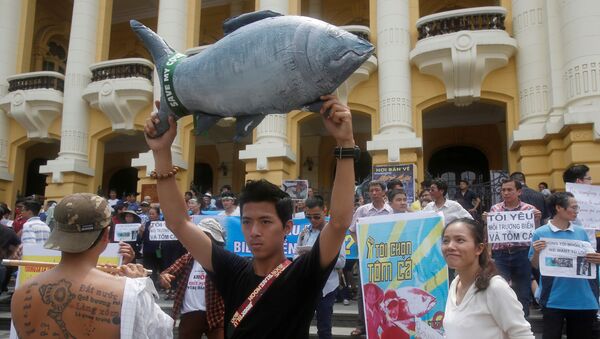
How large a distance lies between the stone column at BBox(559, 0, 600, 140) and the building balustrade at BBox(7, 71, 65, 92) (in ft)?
46.9

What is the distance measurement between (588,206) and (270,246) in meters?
5.16

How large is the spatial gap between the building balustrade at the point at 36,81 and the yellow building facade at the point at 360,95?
43mm

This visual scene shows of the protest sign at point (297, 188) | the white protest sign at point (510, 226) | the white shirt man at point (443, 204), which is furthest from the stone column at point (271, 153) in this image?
the white protest sign at point (510, 226)

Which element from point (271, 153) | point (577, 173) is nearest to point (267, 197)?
point (577, 173)

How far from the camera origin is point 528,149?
11344mm

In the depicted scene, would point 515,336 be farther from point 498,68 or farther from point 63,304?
point 498,68

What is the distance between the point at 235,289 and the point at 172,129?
751 mm

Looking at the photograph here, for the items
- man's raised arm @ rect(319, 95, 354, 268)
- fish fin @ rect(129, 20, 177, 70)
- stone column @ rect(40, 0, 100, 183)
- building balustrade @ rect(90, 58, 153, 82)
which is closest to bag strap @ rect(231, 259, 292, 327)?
man's raised arm @ rect(319, 95, 354, 268)

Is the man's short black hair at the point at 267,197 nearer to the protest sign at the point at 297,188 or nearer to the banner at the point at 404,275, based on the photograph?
the banner at the point at 404,275

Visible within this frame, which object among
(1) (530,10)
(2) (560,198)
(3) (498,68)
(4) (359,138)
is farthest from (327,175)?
(2) (560,198)

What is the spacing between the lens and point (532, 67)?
11.5 meters

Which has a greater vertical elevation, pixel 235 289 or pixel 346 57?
pixel 346 57

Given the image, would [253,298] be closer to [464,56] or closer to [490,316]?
[490,316]

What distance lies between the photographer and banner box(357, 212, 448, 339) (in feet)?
14.4
